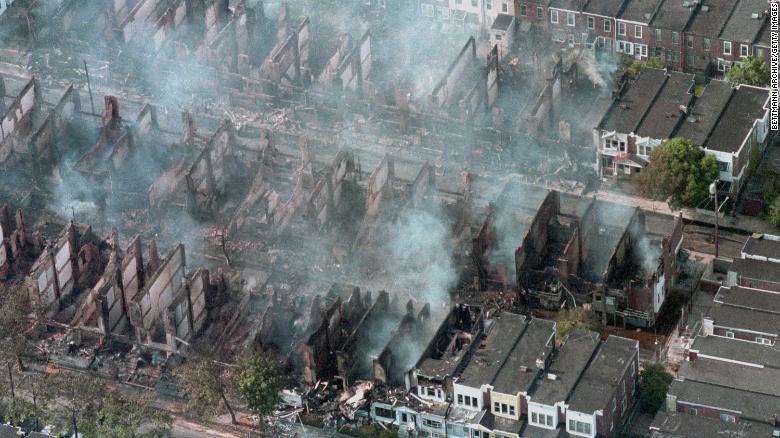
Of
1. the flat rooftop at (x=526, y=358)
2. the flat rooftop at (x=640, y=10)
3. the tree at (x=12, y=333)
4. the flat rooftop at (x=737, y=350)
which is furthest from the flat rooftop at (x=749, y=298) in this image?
the tree at (x=12, y=333)

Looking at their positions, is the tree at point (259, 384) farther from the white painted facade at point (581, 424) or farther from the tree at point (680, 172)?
the tree at point (680, 172)

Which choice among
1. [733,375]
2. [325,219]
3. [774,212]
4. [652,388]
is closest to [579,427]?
[652,388]

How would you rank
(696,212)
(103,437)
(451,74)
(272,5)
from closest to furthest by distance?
(103,437) → (696,212) → (451,74) → (272,5)

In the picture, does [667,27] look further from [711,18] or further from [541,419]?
[541,419]

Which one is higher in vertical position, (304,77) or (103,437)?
(304,77)

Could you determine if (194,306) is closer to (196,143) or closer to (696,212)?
(196,143)

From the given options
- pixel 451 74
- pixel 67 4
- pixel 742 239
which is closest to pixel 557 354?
pixel 742 239

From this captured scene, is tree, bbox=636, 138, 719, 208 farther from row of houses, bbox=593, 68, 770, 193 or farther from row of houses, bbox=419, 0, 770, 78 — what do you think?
row of houses, bbox=419, 0, 770, 78
